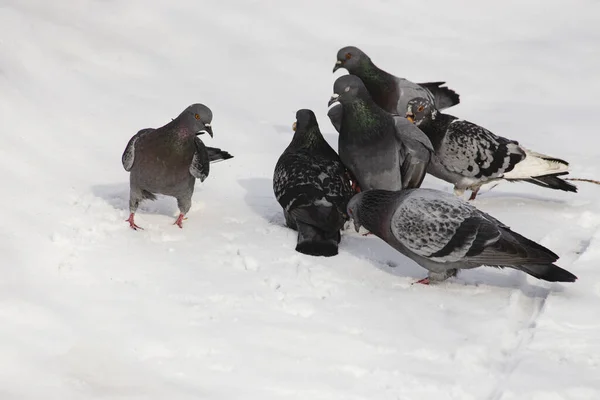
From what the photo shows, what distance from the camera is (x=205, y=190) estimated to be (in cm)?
859

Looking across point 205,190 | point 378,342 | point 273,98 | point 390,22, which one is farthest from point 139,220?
point 390,22

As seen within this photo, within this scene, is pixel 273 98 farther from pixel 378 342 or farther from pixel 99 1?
pixel 378 342

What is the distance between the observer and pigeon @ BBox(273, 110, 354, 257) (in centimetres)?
708

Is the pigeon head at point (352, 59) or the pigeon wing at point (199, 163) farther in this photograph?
the pigeon head at point (352, 59)

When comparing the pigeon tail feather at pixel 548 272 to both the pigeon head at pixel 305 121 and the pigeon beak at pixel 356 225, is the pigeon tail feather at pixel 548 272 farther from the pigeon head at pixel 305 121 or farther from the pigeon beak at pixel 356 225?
the pigeon head at pixel 305 121

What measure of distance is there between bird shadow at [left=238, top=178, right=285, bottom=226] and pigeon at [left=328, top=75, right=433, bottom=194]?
2.72 feet

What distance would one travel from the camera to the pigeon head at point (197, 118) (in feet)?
23.9

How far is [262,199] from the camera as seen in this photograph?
8.46 metres

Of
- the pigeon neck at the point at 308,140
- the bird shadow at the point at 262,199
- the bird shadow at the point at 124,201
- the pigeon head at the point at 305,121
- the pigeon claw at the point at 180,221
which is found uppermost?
the pigeon head at the point at 305,121

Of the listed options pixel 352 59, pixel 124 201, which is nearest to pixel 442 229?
pixel 124 201

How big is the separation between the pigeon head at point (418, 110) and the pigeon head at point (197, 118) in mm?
2095

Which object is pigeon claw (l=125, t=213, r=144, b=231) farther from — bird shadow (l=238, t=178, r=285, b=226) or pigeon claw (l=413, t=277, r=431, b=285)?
pigeon claw (l=413, t=277, r=431, b=285)

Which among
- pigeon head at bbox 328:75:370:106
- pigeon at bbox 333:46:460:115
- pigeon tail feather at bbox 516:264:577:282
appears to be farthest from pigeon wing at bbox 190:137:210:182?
pigeon tail feather at bbox 516:264:577:282

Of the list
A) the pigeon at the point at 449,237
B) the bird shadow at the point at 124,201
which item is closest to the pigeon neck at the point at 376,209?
the pigeon at the point at 449,237
